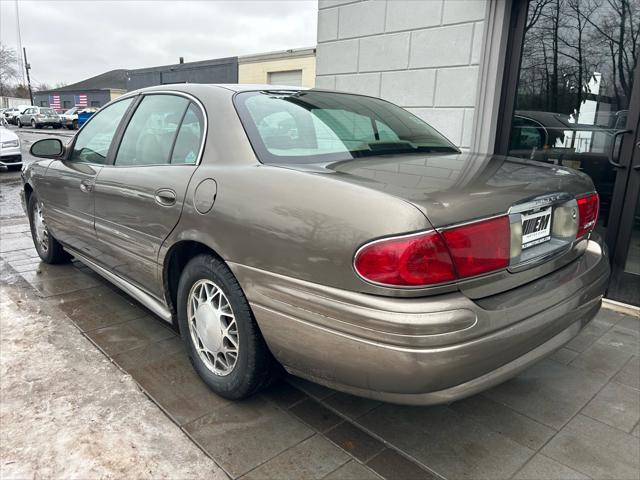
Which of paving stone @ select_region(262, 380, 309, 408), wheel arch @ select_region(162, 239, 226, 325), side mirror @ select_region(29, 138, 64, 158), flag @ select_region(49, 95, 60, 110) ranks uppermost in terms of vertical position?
flag @ select_region(49, 95, 60, 110)

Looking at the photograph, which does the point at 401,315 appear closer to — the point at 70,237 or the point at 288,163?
the point at 288,163

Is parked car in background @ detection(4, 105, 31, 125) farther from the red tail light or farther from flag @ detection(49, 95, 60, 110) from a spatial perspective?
the red tail light

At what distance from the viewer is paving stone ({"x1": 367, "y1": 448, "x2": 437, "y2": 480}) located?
6.27 feet

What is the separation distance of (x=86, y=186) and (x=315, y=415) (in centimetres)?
213

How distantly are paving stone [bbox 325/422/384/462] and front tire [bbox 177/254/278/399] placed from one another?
38cm

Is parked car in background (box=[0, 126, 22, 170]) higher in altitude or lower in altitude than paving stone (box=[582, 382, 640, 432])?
higher

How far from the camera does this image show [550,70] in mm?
4102

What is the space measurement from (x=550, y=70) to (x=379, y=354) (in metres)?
3.54

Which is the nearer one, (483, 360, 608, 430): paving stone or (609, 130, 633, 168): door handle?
(483, 360, 608, 430): paving stone

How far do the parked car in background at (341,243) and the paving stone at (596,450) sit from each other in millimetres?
460

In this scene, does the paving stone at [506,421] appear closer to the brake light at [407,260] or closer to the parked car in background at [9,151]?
the brake light at [407,260]

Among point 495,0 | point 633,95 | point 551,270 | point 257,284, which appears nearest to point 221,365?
point 257,284

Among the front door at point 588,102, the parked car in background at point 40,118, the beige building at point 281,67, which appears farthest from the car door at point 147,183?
the parked car in background at point 40,118

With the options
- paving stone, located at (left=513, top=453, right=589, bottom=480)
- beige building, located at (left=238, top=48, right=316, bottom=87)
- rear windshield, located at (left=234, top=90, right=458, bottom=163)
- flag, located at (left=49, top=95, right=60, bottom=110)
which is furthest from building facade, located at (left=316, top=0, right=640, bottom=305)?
flag, located at (left=49, top=95, right=60, bottom=110)
